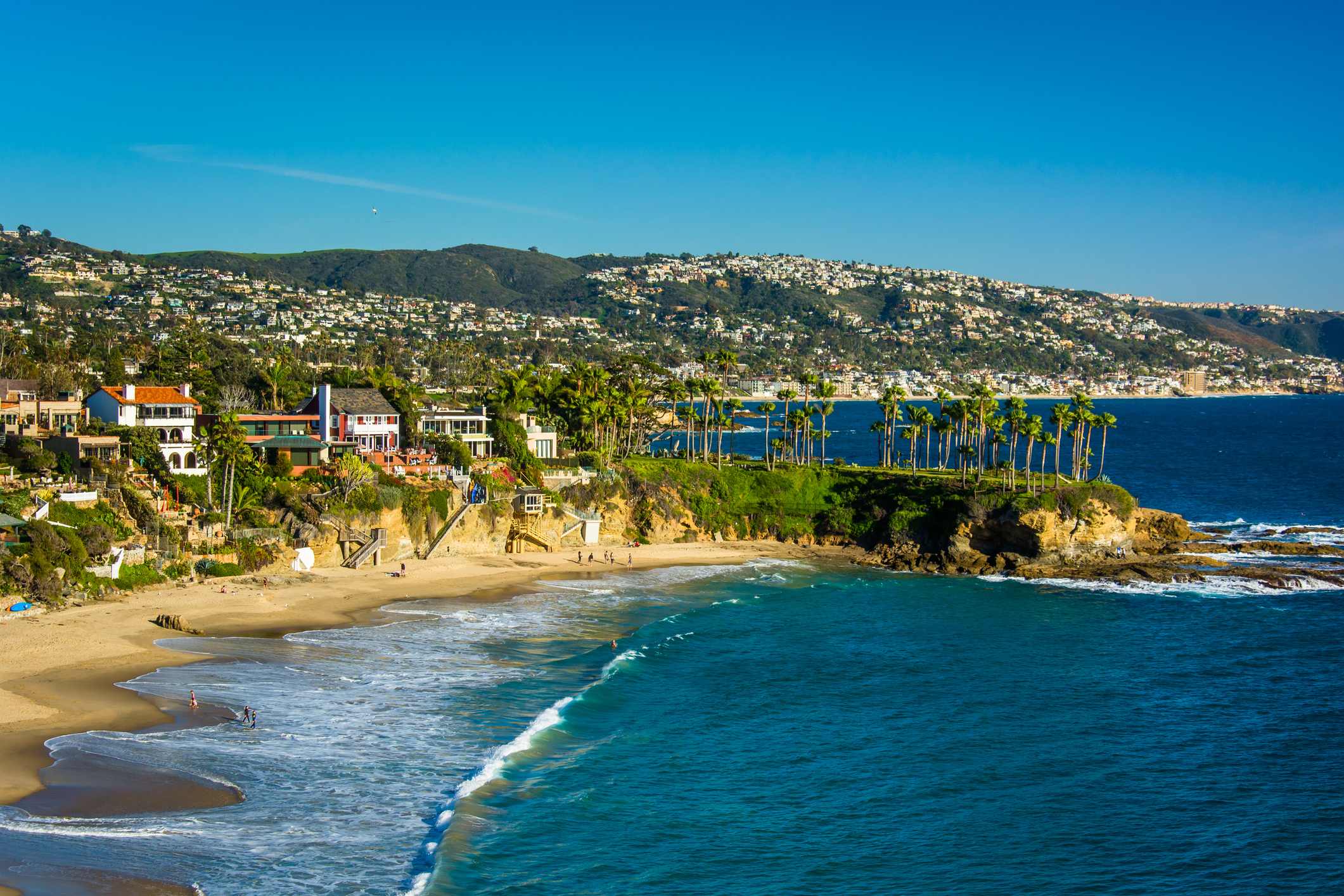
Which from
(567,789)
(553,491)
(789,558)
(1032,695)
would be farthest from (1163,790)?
(553,491)

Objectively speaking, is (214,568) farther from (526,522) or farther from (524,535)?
(526,522)

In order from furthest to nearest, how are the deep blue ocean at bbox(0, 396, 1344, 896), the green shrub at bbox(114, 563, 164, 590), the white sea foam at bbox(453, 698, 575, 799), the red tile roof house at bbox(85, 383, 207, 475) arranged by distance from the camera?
the red tile roof house at bbox(85, 383, 207, 475), the green shrub at bbox(114, 563, 164, 590), the white sea foam at bbox(453, 698, 575, 799), the deep blue ocean at bbox(0, 396, 1344, 896)

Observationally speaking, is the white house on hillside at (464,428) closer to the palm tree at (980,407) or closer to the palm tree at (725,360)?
the palm tree at (725,360)

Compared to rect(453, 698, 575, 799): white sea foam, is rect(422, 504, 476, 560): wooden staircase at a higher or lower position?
higher

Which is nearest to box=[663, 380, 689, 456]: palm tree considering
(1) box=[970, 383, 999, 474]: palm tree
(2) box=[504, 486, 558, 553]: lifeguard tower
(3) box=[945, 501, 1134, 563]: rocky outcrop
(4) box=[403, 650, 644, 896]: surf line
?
(2) box=[504, 486, 558, 553]: lifeguard tower

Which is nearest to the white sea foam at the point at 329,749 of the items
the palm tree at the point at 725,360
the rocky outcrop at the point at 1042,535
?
the rocky outcrop at the point at 1042,535

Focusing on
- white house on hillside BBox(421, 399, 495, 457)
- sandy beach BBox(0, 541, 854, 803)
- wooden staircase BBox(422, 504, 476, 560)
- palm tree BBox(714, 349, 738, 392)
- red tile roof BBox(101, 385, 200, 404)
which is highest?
palm tree BBox(714, 349, 738, 392)

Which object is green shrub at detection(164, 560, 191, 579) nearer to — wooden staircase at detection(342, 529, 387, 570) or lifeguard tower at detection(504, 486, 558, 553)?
wooden staircase at detection(342, 529, 387, 570)
